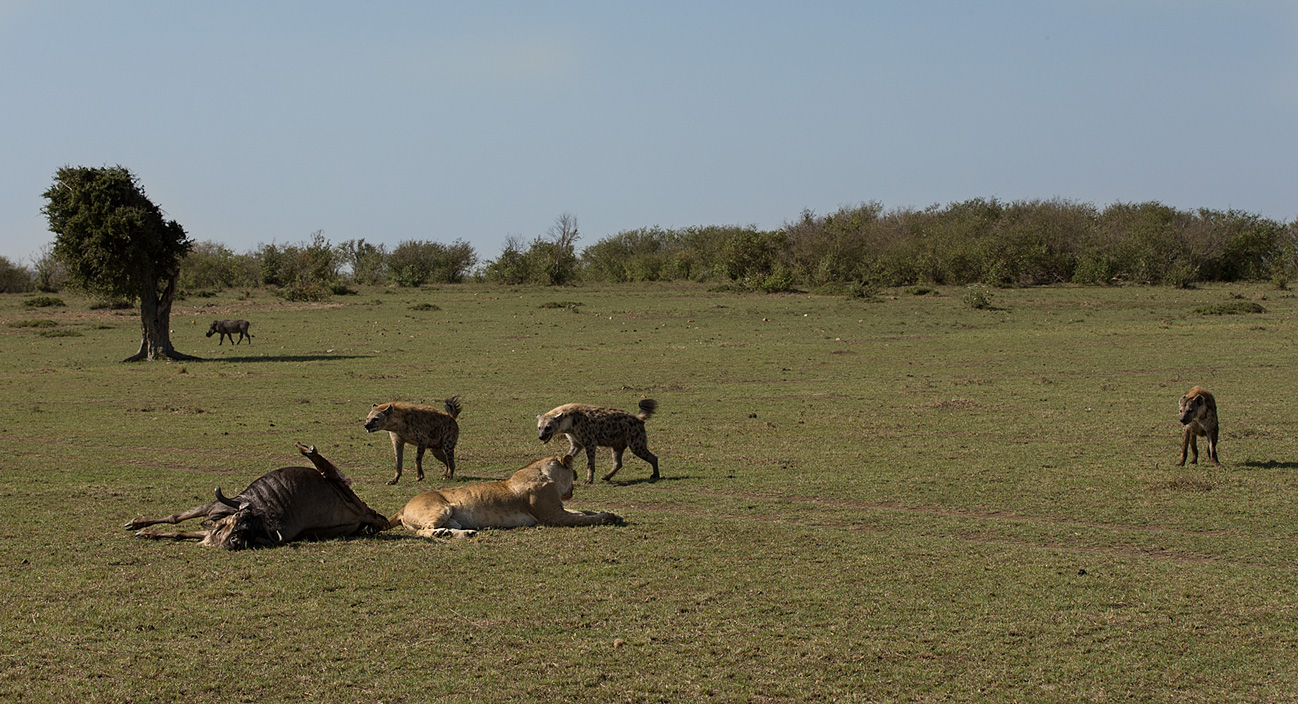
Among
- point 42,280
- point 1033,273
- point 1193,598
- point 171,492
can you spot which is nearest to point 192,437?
point 171,492

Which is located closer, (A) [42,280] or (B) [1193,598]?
(B) [1193,598]

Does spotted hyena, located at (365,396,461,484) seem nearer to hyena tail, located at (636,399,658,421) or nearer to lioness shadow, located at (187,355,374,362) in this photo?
hyena tail, located at (636,399,658,421)

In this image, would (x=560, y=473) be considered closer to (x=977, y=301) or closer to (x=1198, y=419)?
(x=1198, y=419)

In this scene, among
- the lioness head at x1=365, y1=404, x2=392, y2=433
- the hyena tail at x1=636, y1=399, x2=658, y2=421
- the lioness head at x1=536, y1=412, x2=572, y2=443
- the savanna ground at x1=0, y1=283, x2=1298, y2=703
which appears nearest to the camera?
the savanna ground at x1=0, y1=283, x2=1298, y2=703

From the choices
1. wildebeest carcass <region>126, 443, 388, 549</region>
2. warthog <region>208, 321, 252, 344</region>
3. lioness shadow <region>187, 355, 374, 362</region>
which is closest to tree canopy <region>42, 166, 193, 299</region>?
lioness shadow <region>187, 355, 374, 362</region>

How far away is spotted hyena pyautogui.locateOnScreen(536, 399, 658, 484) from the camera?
12188 mm

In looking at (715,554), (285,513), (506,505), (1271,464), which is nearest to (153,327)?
(285,513)

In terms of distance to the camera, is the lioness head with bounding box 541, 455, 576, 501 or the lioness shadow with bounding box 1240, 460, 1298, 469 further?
the lioness shadow with bounding box 1240, 460, 1298, 469

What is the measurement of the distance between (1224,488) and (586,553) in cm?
752

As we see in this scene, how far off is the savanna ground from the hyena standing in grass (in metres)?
0.38

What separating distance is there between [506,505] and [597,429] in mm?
3067

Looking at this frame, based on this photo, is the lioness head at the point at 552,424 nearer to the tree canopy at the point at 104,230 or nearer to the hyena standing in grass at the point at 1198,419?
the hyena standing in grass at the point at 1198,419

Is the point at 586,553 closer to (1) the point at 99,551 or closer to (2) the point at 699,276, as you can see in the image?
(1) the point at 99,551

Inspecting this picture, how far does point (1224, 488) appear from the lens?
11852 millimetres
